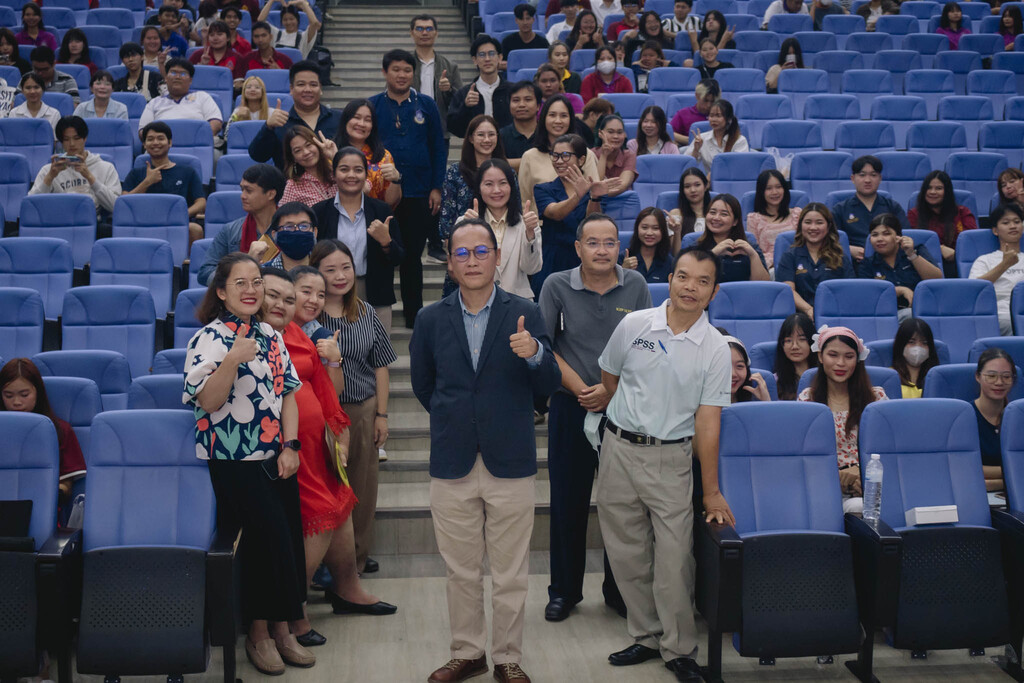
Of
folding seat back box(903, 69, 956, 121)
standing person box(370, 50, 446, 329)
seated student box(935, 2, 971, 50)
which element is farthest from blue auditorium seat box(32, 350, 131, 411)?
seated student box(935, 2, 971, 50)

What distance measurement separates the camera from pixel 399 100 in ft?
17.7

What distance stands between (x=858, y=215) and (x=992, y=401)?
7.29 ft

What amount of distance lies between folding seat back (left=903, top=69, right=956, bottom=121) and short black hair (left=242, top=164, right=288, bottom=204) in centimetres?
654

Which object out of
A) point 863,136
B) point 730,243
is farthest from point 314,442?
point 863,136

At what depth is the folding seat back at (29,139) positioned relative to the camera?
6.68 m

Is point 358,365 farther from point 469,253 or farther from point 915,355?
point 915,355

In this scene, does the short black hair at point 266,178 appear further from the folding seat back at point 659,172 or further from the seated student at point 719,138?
the seated student at point 719,138

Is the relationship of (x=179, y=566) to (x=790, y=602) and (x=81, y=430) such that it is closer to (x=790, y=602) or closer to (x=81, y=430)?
(x=81, y=430)

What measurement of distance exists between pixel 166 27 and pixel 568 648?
22.9 ft

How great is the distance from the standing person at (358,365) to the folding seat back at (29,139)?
13.2 ft

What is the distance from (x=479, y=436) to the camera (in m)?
3.10

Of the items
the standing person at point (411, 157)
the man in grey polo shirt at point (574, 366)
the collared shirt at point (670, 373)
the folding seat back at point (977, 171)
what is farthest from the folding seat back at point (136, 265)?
the folding seat back at point (977, 171)

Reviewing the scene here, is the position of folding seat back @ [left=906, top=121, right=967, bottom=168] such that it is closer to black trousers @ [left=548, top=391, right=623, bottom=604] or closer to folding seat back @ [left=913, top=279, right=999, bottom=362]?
folding seat back @ [left=913, top=279, right=999, bottom=362]

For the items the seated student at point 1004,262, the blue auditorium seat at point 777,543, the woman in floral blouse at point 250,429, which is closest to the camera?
the woman in floral blouse at point 250,429
